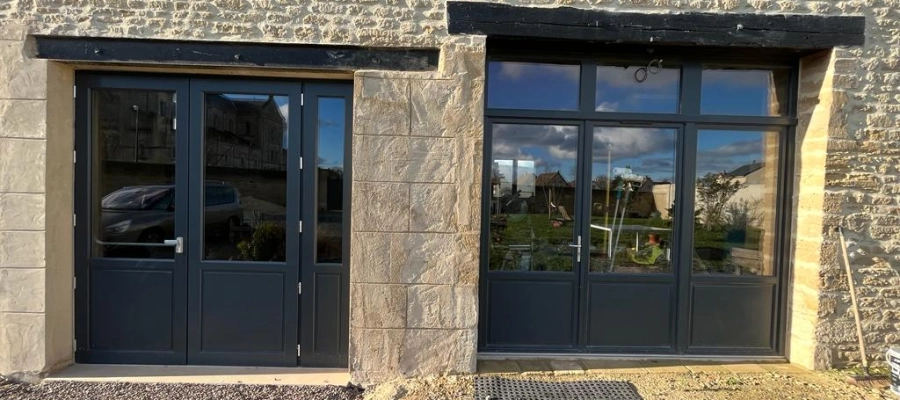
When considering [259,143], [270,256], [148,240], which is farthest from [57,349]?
[259,143]

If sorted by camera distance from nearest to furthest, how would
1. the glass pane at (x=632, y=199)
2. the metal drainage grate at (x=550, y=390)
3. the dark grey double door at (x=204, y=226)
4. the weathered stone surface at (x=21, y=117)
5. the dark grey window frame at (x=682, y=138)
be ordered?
the metal drainage grate at (x=550, y=390) < the weathered stone surface at (x=21, y=117) < the dark grey double door at (x=204, y=226) < the dark grey window frame at (x=682, y=138) < the glass pane at (x=632, y=199)

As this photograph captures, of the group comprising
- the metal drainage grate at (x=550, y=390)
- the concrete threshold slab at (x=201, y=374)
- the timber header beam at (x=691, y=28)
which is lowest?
the concrete threshold slab at (x=201, y=374)

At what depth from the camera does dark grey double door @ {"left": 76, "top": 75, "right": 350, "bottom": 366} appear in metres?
4.03

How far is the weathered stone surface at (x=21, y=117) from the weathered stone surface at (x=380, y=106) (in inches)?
97.9

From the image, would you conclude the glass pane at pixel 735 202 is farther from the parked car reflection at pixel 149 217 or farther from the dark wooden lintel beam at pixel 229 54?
the parked car reflection at pixel 149 217

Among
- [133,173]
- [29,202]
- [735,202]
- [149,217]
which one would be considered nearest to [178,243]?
[149,217]

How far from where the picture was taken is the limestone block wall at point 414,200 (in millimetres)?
3777

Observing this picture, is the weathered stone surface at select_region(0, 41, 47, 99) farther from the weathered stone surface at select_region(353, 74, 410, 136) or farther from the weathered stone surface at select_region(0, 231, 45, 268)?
the weathered stone surface at select_region(353, 74, 410, 136)

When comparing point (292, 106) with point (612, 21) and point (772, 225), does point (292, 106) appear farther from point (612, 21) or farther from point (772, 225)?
point (772, 225)

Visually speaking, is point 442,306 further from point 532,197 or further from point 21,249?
point 21,249

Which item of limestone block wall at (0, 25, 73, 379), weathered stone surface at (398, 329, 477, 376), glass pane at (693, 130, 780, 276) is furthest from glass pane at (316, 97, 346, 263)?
glass pane at (693, 130, 780, 276)

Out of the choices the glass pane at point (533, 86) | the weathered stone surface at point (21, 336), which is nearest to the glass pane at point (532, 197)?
the glass pane at point (533, 86)

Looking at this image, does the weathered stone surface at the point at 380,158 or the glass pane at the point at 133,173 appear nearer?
the weathered stone surface at the point at 380,158

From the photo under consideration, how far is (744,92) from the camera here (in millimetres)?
4391
